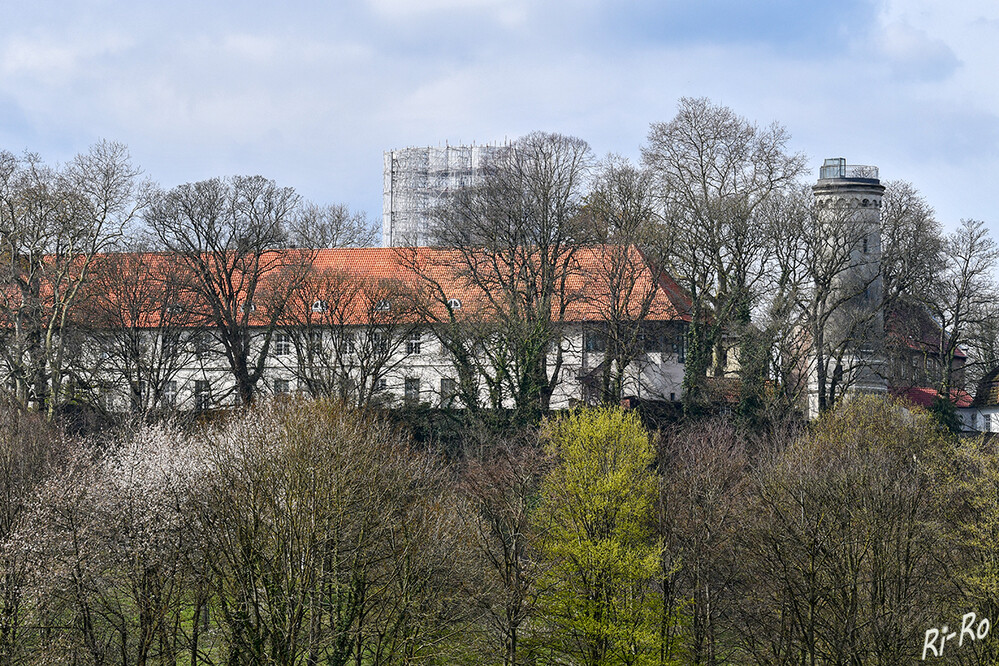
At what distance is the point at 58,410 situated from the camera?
5641 centimetres

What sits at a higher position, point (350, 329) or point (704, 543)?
point (350, 329)

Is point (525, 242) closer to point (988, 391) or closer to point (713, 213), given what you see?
point (713, 213)

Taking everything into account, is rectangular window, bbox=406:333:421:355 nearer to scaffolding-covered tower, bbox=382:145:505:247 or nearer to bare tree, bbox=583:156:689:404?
bare tree, bbox=583:156:689:404

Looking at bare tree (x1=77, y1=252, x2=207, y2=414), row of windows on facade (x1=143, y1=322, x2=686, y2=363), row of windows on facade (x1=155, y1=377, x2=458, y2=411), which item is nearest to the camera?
bare tree (x1=77, y1=252, x2=207, y2=414)

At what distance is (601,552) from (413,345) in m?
26.4

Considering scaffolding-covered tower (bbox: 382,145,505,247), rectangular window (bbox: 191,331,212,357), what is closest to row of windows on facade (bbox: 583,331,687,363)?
rectangular window (bbox: 191,331,212,357)

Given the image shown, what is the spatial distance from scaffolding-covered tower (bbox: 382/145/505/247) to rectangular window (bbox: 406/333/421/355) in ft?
239

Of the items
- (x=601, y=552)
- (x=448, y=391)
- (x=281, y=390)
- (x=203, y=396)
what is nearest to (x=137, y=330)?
(x=203, y=396)

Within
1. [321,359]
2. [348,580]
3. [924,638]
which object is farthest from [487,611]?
[321,359]

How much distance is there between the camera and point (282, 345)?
67.0m

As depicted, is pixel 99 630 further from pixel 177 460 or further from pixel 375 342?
pixel 375 342

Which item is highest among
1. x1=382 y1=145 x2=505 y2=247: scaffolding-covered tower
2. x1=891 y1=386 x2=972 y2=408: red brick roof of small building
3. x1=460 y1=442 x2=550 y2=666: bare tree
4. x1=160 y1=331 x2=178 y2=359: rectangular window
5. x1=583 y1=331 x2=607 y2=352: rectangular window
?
x1=382 y1=145 x2=505 y2=247: scaffolding-covered tower

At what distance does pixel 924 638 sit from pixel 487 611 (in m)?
10.8

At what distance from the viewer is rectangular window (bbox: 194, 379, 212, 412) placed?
2362 inches
